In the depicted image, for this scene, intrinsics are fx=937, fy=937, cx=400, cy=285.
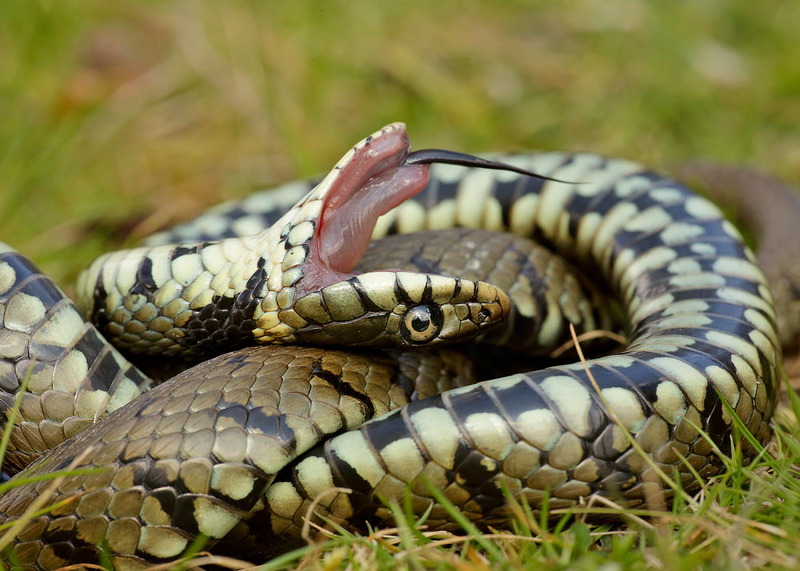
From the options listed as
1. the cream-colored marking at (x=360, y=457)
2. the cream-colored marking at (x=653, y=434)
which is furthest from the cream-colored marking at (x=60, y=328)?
the cream-colored marking at (x=653, y=434)

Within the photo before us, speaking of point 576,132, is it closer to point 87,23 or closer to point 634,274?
point 634,274

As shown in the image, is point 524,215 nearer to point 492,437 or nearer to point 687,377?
point 687,377

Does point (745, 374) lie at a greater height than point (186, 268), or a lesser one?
lesser

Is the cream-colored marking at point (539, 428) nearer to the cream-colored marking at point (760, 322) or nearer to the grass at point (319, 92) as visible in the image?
the cream-colored marking at point (760, 322)

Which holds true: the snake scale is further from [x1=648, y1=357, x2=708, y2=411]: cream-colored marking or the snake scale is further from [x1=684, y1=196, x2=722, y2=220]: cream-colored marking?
[x1=684, y1=196, x2=722, y2=220]: cream-colored marking

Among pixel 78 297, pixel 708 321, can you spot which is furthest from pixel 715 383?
pixel 78 297

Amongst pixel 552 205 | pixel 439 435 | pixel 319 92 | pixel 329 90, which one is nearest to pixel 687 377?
pixel 439 435

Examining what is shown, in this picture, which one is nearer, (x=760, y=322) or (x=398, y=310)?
(x=398, y=310)

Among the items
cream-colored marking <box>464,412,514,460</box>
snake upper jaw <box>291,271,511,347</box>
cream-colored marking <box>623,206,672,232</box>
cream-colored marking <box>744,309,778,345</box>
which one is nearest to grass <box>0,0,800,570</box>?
cream-colored marking <box>623,206,672,232</box>
